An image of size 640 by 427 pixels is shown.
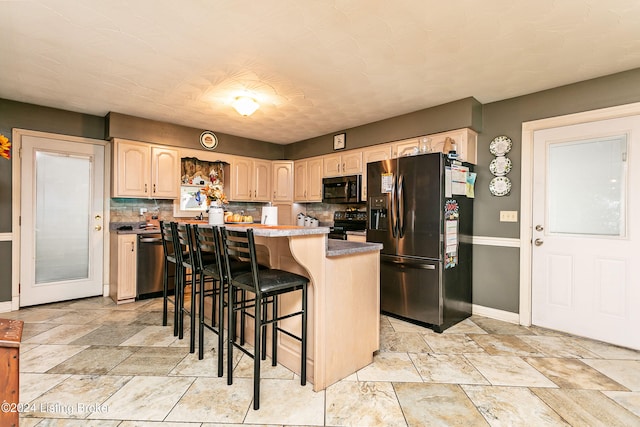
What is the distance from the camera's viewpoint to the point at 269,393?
2.04 metres

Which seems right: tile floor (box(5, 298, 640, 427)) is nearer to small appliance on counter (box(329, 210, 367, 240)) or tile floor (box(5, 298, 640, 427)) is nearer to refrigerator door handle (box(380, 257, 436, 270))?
refrigerator door handle (box(380, 257, 436, 270))

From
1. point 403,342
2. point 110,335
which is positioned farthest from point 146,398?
point 403,342

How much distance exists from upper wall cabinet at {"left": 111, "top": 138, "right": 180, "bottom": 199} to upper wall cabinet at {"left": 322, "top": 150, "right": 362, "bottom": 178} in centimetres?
224

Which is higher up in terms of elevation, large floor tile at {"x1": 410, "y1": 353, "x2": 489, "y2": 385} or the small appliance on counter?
the small appliance on counter

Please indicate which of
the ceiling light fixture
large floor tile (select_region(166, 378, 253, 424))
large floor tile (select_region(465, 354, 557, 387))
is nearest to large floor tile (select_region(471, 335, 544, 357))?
large floor tile (select_region(465, 354, 557, 387))

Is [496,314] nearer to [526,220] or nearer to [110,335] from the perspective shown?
[526,220]

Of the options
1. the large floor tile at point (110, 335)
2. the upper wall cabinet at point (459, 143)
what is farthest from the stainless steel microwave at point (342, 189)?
the large floor tile at point (110, 335)

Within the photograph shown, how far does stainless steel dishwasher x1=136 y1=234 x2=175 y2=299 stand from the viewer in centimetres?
410

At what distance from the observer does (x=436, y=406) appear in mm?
1932

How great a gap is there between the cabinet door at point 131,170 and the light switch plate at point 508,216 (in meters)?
4.45

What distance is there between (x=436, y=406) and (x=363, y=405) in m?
0.44

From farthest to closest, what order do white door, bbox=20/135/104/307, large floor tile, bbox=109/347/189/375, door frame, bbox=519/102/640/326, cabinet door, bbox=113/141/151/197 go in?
cabinet door, bbox=113/141/151/197 < white door, bbox=20/135/104/307 < door frame, bbox=519/102/640/326 < large floor tile, bbox=109/347/189/375

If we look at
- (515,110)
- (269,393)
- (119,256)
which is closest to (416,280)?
(269,393)

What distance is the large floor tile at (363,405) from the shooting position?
1.79 m
